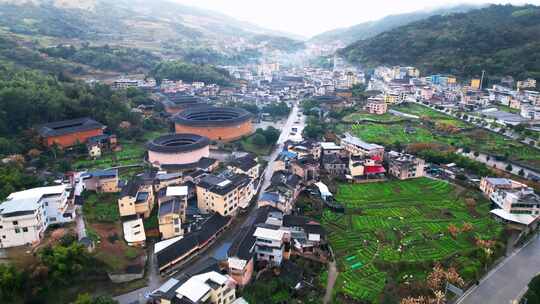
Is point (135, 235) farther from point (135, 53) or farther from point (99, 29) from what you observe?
point (99, 29)

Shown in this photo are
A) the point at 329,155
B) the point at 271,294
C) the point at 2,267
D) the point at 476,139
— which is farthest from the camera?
the point at 476,139

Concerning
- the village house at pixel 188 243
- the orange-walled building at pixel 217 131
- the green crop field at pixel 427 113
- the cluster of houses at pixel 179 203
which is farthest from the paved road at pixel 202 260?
the green crop field at pixel 427 113

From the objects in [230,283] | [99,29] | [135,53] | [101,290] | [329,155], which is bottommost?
[101,290]

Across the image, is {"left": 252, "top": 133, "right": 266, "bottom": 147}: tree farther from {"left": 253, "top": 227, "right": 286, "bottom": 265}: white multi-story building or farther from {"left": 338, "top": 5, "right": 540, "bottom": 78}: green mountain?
{"left": 338, "top": 5, "right": 540, "bottom": 78}: green mountain

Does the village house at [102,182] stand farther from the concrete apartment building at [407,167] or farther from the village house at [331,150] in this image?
the concrete apartment building at [407,167]

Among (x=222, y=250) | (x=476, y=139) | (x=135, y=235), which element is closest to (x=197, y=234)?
(x=222, y=250)
